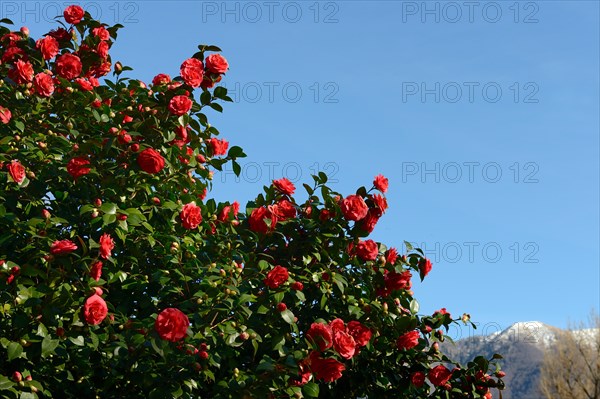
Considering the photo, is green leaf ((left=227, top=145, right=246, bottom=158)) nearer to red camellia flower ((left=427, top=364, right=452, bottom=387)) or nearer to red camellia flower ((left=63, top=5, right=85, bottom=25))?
red camellia flower ((left=63, top=5, right=85, bottom=25))

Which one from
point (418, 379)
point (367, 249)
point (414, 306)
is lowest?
point (418, 379)

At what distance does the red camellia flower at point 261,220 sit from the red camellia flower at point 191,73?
115 centimetres

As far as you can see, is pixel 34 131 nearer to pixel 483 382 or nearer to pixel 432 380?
pixel 432 380

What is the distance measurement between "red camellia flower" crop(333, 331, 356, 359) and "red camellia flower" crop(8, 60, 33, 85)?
3327mm

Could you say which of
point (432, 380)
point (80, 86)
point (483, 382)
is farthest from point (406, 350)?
point (80, 86)

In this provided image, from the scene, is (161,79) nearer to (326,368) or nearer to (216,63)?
(216,63)

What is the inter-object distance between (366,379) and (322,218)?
137cm

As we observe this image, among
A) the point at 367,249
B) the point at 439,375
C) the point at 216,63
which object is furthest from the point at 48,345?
the point at 439,375

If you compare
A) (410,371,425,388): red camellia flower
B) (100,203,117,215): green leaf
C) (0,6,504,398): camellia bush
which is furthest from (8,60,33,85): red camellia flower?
(410,371,425,388): red camellia flower

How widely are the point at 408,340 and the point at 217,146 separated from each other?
2.29m

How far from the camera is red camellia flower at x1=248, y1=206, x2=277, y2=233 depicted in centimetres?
608

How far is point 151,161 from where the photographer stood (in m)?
5.64

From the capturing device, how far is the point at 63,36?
713 cm

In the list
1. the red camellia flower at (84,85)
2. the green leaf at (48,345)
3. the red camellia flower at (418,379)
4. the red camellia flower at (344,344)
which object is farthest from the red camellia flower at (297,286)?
the red camellia flower at (84,85)
